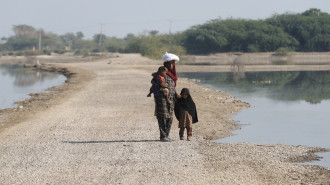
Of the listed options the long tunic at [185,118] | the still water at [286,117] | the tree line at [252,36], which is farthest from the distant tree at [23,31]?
the long tunic at [185,118]

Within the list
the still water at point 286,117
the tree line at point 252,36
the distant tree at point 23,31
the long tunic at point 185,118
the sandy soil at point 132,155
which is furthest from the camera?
the distant tree at point 23,31

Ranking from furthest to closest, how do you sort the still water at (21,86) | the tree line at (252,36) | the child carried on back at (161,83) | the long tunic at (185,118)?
the tree line at (252,36) → the still water at (21,86) → the long tunic at (185,118) → the child carried on back at (161,83)

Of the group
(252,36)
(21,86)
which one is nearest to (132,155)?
(21,86)

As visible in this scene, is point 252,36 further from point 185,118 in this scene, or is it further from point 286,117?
point 185,118

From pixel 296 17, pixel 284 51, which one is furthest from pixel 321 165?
pixel 296 17

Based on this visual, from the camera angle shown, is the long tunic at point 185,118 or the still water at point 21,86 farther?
the still water at point 21,86

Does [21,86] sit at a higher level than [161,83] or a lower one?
lower

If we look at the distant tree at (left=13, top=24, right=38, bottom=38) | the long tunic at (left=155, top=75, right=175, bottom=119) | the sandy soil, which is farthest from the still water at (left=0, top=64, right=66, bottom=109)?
the distant tree at (left=13, top=24, right=38, bottom=38)

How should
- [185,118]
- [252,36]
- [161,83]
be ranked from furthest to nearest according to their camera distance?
[252,36] → [185,118] → [161,83]

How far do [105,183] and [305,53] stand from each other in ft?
281

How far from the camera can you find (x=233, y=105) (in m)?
19.0


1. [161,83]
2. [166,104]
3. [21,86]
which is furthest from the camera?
[21,86]

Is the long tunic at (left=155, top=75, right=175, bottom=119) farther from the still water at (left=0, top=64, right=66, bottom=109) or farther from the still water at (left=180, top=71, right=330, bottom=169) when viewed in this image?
the still water at (left=0, top=64, right=66, bottom=109)

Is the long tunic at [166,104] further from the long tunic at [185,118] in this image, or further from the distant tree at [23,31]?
the distant tree at [23,31]
